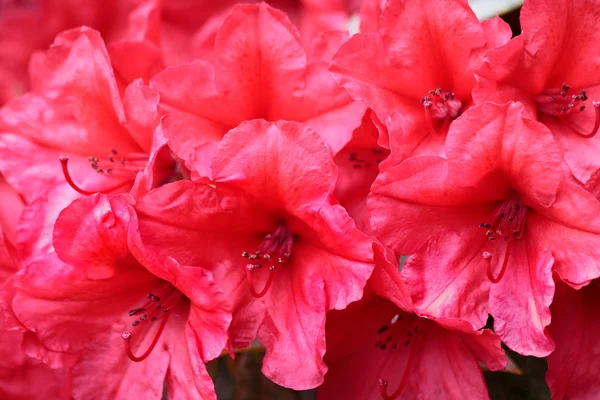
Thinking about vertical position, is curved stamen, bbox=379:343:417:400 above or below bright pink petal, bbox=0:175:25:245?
below

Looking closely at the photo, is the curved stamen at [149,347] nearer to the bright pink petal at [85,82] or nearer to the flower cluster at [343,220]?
the flower cluster at [343,220]

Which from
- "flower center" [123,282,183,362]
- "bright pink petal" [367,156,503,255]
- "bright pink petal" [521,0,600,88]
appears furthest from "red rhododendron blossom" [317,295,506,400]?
"bright pink petal" [521,0,600,88]

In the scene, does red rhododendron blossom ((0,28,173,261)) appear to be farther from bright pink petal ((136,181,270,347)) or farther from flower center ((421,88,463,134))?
flower center ((421,88,463,134))

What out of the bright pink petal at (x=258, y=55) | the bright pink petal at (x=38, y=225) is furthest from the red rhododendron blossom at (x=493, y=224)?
the bright pink petal at (x=38, y=225)

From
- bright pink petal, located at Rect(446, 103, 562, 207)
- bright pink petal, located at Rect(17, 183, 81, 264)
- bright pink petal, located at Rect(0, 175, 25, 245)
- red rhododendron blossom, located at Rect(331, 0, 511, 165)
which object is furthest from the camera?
bright pink petal, located at Rect(0, 175, 25, 245)

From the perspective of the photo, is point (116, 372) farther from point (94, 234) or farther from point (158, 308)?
point (94, 234)

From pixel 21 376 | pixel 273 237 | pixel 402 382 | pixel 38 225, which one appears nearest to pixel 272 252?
pixel 273 237

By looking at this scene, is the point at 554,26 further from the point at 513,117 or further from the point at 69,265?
the point at 69,265

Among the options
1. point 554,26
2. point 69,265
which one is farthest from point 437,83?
point 69,265
